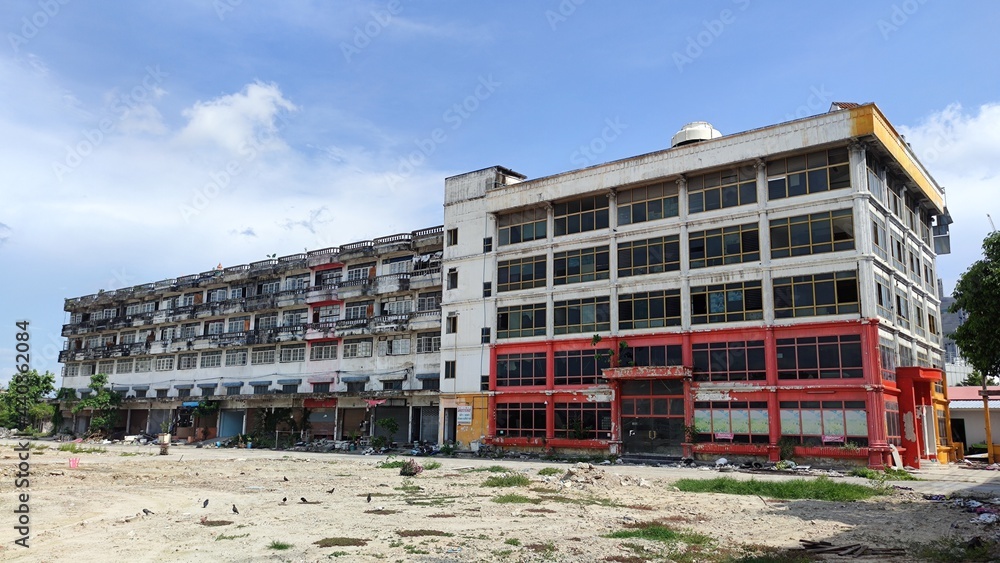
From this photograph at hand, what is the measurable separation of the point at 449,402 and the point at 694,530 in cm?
3186

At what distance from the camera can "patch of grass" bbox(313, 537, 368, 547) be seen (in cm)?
1326

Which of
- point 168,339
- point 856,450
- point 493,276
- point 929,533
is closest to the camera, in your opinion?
point 929,533

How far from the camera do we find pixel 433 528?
596 inches

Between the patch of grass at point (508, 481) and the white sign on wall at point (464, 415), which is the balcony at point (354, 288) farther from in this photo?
the patch of grass at point (508, 481)

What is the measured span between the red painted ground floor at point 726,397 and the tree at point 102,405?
39.4 m

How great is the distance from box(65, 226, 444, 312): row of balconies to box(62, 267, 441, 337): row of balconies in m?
1.85

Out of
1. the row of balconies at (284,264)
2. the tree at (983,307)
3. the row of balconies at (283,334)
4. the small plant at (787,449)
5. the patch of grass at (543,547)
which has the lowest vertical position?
the patch of grass at (543,547)

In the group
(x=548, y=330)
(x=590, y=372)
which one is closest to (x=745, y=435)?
(x=590, y=372)

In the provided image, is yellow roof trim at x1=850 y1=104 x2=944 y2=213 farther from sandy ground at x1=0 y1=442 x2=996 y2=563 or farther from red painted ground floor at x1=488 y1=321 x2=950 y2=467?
sandy ground at x1=0 y1=442 x2=996 y2=563

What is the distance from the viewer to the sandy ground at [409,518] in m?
12.9

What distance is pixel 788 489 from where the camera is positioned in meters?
22.2

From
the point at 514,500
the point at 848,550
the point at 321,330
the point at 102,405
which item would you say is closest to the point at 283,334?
the point at 321,330

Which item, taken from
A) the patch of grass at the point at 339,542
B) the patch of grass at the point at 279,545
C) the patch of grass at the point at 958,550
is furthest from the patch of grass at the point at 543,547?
the patch of grass at the point at 958,550

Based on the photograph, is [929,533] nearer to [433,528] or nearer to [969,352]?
[433,528]
